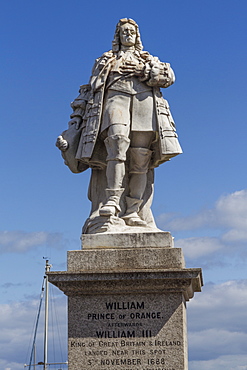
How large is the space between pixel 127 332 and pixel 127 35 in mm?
5409

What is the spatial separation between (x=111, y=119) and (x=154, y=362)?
4272mm

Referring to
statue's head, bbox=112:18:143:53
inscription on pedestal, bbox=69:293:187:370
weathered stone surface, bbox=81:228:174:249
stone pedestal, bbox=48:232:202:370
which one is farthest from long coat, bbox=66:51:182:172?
inscription on pedestal, bbox=69:293:187:370

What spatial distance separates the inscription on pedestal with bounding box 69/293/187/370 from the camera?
565 inches

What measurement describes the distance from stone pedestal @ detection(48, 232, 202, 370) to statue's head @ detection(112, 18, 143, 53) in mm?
3854

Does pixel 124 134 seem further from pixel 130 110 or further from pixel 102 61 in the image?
pixel 102 61

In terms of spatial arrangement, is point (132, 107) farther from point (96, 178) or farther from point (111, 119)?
point (96, 178)

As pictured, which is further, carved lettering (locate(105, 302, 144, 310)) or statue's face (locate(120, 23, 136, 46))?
statue's face (locate(120, 23, 136, 46))

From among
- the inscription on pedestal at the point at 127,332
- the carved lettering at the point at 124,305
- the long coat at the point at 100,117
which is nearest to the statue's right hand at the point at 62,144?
the long coat at the point at 100,117

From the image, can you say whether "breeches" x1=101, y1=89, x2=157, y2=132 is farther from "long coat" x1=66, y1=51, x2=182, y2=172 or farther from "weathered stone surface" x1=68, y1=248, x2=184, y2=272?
"weathered stone surface" x1=68, y1=248, x2=184, y2=272

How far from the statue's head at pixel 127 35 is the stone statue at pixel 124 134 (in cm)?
2

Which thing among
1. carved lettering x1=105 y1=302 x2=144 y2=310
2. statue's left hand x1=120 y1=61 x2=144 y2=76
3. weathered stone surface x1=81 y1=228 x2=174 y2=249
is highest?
statue's left hand x1=120 y1=61 x2=144 y2=76

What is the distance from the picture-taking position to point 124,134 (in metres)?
15.5

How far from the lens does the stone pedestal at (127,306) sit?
47.1 feet

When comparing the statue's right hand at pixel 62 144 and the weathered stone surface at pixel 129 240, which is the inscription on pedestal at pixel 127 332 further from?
the statue's right hand at pixel 62 144
